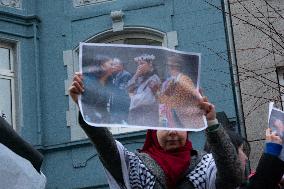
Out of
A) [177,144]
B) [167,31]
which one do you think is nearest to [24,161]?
[177,144]

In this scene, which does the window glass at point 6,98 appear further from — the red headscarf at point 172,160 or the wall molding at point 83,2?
the red headscarf at point 172,160

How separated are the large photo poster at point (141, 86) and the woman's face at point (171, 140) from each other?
0.16 meters

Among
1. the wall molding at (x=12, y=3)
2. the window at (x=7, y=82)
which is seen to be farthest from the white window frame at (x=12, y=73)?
the wall molding at (x=12, y=3)

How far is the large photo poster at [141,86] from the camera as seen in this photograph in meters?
3.28

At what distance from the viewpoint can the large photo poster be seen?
10.8 feet

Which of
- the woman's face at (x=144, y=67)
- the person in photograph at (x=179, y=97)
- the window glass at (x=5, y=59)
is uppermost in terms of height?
the window glass at (x=5, y=59)

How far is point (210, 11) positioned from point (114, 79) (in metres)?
7.17

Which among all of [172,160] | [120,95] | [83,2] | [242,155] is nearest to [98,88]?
[120,95]

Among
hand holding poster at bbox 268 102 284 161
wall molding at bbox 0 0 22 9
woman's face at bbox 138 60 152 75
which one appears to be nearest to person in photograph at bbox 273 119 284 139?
hand holding poster at bbox 268 102 284 161

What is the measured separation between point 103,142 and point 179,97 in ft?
1.49

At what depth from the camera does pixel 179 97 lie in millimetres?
3369

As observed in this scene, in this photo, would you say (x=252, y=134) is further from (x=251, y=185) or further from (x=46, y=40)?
(x=251, y=185)

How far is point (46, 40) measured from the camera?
10930 millimetres

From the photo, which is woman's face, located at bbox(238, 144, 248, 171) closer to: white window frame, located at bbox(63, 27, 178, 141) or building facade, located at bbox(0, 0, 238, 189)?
building facade, located at bbox(0, 0, 238, 189)
